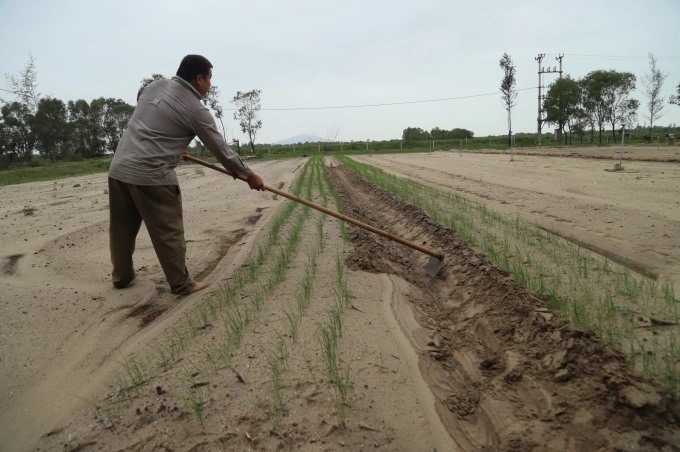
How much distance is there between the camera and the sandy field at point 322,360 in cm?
187

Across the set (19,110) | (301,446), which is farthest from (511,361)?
(19,110)

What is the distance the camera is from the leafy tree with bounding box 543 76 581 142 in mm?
39750

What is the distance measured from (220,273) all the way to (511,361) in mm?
2804

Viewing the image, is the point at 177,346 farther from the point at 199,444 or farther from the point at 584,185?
the point at 584,185

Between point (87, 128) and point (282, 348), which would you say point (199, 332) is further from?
point (87, 128)

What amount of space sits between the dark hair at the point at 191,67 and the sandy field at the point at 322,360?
5.86 ft

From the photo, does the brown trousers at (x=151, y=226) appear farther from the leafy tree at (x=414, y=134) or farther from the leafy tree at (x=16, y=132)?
the leafy tree at (x=414, y=134)

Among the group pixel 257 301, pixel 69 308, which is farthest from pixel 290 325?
pixel 69 308

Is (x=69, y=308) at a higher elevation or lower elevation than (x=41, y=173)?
lower

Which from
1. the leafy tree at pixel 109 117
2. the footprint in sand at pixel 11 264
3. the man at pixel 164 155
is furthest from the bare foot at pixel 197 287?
the leafy tree at pixel 109 117

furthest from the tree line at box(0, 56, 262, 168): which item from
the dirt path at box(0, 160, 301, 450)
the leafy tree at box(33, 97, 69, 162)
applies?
the dirt path at box(0, 160, 301, 450)

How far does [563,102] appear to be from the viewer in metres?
40.0

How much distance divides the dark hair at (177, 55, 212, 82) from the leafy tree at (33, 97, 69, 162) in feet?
126

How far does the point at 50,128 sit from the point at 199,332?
4196cm
